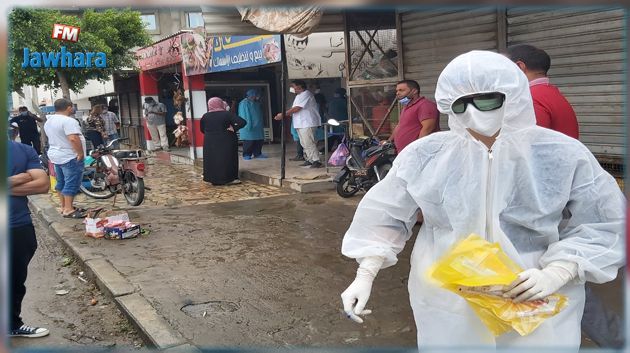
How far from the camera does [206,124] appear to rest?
31.4 ft

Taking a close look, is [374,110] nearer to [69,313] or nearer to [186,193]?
[186,193]

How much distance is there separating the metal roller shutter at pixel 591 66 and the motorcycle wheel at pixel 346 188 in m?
3.13

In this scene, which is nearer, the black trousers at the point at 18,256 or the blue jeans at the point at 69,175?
the black trousers at the point at 18,256

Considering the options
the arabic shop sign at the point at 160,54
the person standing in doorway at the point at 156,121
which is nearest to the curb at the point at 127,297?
the arabic shop sign at the point at 160,54

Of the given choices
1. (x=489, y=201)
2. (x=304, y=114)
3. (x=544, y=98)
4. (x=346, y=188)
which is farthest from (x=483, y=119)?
(x=304, y=114)

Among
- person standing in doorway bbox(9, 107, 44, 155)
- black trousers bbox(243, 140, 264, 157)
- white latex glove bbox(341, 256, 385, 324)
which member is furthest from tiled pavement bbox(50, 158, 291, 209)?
white latex glove bbox(341, 256, 385, 324)

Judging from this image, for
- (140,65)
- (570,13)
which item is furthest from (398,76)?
(140,65)

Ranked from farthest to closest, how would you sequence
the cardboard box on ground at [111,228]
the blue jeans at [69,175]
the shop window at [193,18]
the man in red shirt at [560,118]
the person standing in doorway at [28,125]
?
1. the person standing in doorway at [28,125]
2. the shop window at [193,18]
3. the blue jeans at [69,175]
4. the cardboard box on ground at [111,228]
5. the man in red shirt at [560,118]

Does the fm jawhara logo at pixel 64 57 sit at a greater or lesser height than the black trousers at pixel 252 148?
greater

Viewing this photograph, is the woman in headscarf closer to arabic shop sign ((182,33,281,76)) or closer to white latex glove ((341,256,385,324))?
arabic shop sign ((182,33,281,76))

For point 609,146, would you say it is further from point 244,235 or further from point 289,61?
point 289,61

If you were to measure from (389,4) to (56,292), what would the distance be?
4188mm

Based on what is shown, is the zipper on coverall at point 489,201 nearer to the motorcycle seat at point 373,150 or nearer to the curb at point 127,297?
the curb at point 127,297

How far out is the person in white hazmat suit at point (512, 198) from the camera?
6.39ft
